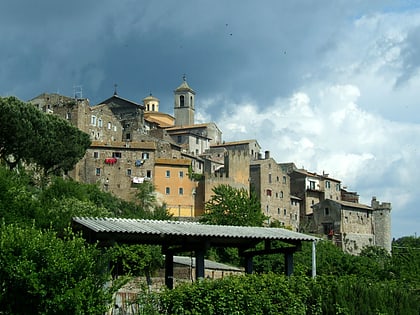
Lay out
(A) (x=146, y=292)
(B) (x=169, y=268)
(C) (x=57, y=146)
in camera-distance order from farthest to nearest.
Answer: (C) (x=57, y=146) → (B) (x=169, y=268) → (A) (x=146, y=292)

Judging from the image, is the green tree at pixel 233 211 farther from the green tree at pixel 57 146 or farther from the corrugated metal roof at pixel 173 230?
the corrugated metal roof at pixel 173 230

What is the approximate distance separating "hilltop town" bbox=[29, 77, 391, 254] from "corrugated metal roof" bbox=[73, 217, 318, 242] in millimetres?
53923

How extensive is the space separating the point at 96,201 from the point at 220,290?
169 ft

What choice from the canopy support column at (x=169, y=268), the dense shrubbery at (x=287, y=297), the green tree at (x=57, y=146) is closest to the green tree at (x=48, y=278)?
the dense shrubbery at (x=287, y=297)

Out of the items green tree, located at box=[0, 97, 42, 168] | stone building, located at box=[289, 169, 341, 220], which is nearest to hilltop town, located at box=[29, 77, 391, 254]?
stone building, located at box=[289, 169, 341, 220]

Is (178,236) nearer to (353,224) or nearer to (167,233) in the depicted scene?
(167,233)

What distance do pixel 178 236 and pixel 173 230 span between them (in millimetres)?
683

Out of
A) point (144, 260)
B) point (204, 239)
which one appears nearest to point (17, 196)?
point (144, 260)

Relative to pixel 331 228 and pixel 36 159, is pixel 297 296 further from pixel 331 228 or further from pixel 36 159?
pixel 331 228

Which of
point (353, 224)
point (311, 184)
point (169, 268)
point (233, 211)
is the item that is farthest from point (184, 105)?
point (169, 268)

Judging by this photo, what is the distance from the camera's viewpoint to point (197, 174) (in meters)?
90.2

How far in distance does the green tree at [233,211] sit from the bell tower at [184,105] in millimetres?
67738

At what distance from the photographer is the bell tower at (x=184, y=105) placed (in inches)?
5561

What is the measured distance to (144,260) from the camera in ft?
149
